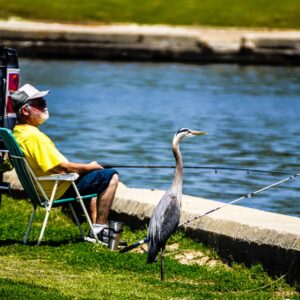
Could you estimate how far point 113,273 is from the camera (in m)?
8.86

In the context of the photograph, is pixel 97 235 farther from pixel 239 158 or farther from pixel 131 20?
pixel 131 20

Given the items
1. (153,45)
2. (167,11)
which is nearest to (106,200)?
(153,45)

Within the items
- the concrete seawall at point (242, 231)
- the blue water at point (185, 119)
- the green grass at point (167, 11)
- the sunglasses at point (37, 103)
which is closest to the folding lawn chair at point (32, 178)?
the sunglasses at point (37, 103)

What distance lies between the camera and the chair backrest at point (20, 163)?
9.84 meters

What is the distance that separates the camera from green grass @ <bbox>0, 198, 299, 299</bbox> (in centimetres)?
791

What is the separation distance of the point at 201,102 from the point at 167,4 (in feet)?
64.1

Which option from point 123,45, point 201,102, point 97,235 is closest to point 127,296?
point 97,235

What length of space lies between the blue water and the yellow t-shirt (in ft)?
16.5

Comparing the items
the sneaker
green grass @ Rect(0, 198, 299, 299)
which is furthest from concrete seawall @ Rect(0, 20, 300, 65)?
the sneaker

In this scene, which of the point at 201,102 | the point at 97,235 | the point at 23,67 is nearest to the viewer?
the point at 97,235

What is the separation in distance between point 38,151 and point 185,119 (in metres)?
16.6

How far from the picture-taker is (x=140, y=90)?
108 feet

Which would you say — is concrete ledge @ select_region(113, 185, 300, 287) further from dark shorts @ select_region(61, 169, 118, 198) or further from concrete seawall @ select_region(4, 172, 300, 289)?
dark shorts @ select_region(61, 169, 118, 198)

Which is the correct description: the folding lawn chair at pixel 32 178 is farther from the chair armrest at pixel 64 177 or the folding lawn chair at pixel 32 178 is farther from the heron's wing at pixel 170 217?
the heron's wing at pixel 170 217
